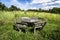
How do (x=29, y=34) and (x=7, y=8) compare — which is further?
(x=7, y=8)

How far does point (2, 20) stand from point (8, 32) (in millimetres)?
837

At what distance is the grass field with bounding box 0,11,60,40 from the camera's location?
16.5 feet

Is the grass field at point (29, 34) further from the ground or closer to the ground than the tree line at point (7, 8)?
closer to the ground

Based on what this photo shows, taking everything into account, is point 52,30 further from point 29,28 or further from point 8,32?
point 8,32

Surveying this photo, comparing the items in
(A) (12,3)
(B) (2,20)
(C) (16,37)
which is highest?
(A) (12,3)

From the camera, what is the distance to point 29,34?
512 centimetres

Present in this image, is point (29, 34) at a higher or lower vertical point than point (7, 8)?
lower

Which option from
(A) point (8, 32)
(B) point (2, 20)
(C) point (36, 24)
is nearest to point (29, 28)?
(C) point (36, 24)

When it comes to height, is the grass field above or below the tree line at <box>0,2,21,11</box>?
below

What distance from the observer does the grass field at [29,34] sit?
16.5ft

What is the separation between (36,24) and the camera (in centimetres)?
524

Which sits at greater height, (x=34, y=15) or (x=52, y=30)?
(x=34, y=15)

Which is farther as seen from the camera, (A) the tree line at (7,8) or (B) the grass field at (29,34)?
(A) the tree line at (7,8)

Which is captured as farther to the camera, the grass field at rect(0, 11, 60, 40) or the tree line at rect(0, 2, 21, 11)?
the tree line at rect(0, 2, 21, 11)
